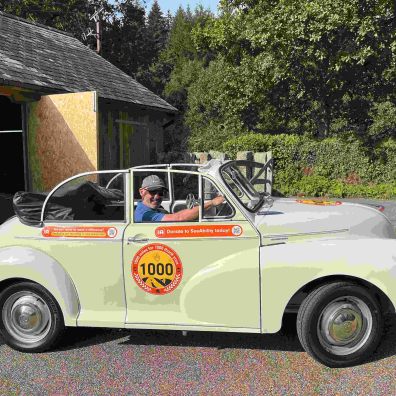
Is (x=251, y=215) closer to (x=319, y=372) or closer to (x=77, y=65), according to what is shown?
(x=319, y=372)

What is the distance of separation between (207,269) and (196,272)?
0.10m

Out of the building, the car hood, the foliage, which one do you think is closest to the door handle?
the car hood

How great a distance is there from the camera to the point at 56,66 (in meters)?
13.7

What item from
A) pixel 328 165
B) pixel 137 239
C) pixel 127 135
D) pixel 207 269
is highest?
pixel 127 135

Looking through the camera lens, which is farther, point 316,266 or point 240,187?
point 240,187

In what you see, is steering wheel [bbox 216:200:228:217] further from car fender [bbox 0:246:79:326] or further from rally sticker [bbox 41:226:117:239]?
car fender [bbox 0:246:79:326]

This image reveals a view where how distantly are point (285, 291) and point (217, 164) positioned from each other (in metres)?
1.28

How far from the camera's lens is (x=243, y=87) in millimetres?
25234

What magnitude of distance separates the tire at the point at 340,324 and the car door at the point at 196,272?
1.39 ft

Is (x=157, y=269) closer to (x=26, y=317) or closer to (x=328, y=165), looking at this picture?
(x=26, y=317)

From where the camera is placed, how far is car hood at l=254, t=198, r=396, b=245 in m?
4.12

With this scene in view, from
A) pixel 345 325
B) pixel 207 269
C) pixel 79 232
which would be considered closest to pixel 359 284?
pixel 345 325

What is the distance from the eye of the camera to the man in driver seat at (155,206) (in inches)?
167

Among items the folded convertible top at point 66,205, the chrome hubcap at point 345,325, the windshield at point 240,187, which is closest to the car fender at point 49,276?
the folded convertible top at point 66,205
